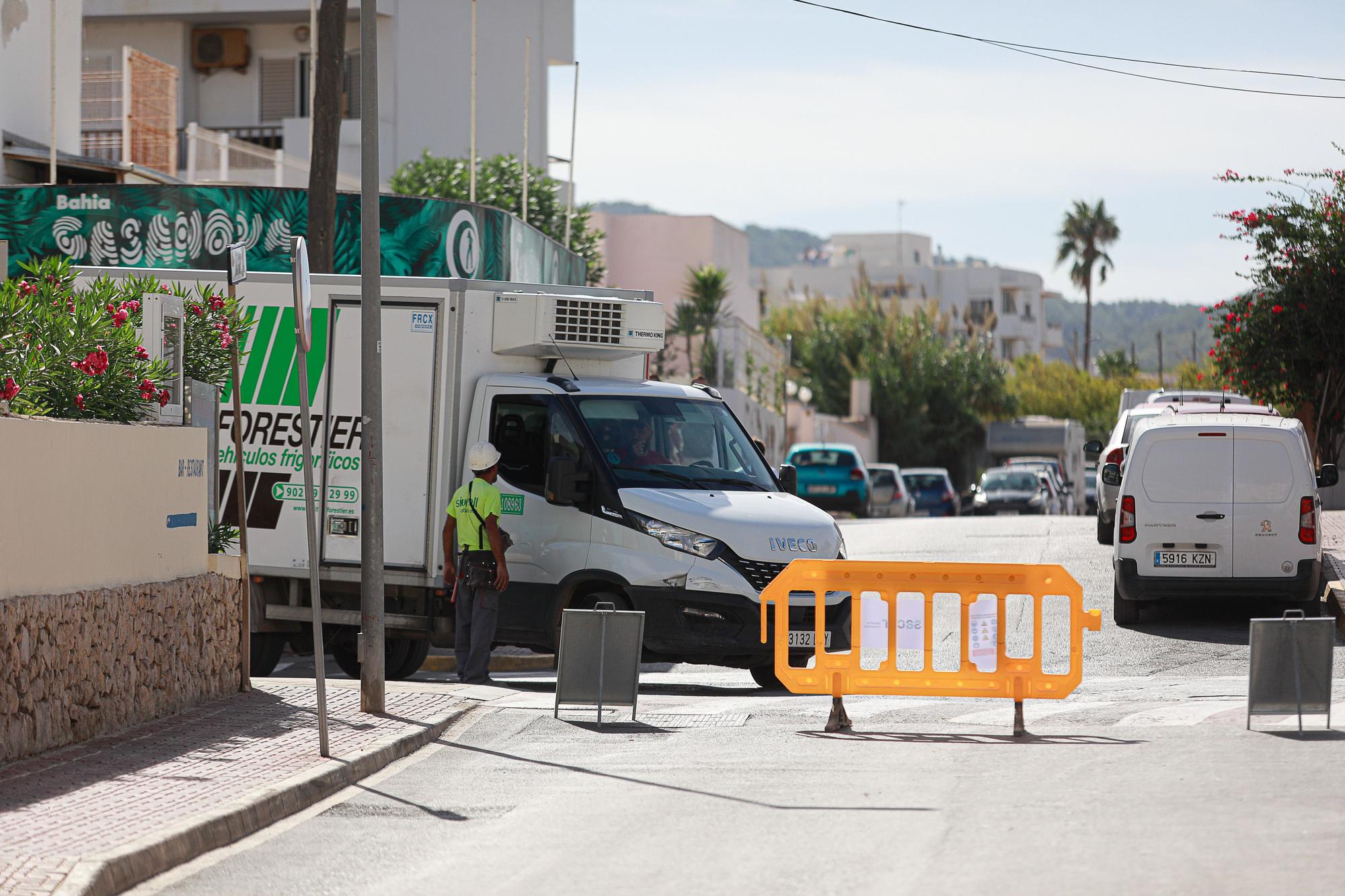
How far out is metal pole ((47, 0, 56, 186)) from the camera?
24.3m

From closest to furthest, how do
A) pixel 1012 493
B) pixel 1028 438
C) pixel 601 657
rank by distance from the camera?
pixel 601 657, pixel 1012 493, pixel 1028 438

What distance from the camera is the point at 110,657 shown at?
10.5 m

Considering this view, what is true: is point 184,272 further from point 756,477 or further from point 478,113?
point 478,113

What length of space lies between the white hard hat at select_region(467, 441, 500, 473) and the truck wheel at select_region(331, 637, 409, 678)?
2117mm

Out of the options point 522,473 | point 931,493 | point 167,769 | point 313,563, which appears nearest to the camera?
point 167,769

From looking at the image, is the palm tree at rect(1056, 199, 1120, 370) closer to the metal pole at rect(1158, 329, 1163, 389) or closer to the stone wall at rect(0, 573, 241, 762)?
the metal pole at rect(1158, 329, 1163, 389)

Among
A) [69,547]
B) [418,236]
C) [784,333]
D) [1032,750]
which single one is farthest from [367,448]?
[784,333]

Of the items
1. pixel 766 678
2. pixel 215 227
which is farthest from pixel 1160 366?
pixel 766 678

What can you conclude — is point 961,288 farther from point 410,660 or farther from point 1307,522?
point 410,660

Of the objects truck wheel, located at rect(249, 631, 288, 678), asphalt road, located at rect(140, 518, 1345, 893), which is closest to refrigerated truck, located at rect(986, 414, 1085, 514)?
truck wheel, located at rect(249, 631, 288, 678)

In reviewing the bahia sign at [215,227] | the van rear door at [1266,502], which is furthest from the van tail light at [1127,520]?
the bahia sign at [215,227]

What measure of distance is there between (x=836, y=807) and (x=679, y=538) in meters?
5.06

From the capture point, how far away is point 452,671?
52.4ft

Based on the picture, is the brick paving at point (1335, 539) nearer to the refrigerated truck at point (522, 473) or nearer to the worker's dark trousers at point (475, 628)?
the refrigerated truck at point (522, 473)
